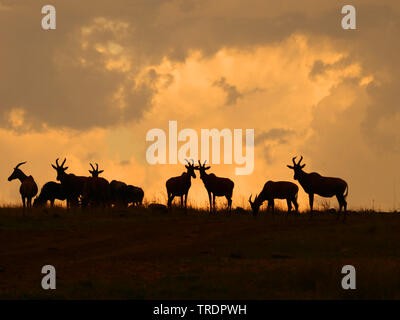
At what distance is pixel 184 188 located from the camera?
32.9m

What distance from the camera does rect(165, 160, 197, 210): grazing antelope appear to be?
32.9 meters

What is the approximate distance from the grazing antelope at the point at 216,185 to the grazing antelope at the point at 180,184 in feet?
1.42

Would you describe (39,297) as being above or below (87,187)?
below

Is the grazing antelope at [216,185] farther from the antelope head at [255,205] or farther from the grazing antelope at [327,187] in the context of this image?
the grazing antelope at [327,187]

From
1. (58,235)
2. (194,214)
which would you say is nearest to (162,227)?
(58,235)

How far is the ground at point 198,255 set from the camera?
15281mm

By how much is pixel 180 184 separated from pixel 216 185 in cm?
157

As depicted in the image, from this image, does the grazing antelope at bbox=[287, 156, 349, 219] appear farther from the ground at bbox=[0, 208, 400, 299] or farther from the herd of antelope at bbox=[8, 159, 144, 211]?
the herd of antelope at bbox=[8, 159, 144, 211]

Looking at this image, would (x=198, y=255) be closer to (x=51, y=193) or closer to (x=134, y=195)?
(x=134, y=195)

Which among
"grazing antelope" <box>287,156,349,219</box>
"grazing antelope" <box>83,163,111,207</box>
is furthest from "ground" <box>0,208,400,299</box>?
"grazing antelope" <box>83,163,111,207</box>

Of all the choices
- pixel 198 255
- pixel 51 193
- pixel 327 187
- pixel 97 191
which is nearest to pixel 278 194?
pixel 327 187
